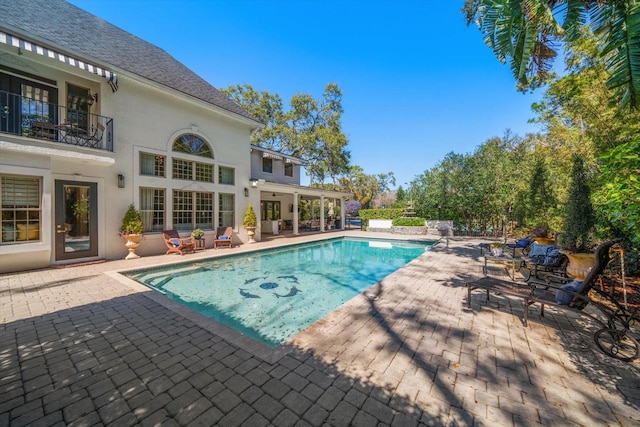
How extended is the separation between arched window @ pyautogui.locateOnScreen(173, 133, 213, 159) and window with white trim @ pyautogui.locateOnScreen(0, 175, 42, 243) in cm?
526

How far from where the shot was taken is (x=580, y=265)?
712 cm

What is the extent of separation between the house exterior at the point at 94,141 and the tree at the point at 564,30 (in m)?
12.2

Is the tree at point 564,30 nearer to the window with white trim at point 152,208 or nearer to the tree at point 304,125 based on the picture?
the window with white trim at point 152,208

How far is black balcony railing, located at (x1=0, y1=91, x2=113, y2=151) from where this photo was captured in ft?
26.7

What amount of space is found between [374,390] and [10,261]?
11.5 m

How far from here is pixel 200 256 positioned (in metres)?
10.8

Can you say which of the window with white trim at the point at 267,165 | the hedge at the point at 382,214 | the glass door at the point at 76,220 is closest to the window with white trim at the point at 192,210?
the glass door at the point at 76,220

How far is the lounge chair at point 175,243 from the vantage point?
439 inches

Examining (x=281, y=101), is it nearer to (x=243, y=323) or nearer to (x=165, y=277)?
(x=165, y=277)

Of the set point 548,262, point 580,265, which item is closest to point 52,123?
point 548,262

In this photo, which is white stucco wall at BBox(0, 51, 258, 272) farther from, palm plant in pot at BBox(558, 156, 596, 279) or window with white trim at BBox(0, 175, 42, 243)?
palm plant in pot at BBox(558, 156, 596, 279)

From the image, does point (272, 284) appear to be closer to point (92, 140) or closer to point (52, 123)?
point (92, 140)

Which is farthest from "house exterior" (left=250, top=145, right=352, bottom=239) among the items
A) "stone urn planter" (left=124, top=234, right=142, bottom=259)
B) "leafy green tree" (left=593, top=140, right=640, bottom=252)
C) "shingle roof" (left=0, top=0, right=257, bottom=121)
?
"leafy green tree" (left=593, top=140, right=640, bottom=252)

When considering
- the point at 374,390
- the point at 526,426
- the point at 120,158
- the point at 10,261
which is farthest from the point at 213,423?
the point at 120,158
